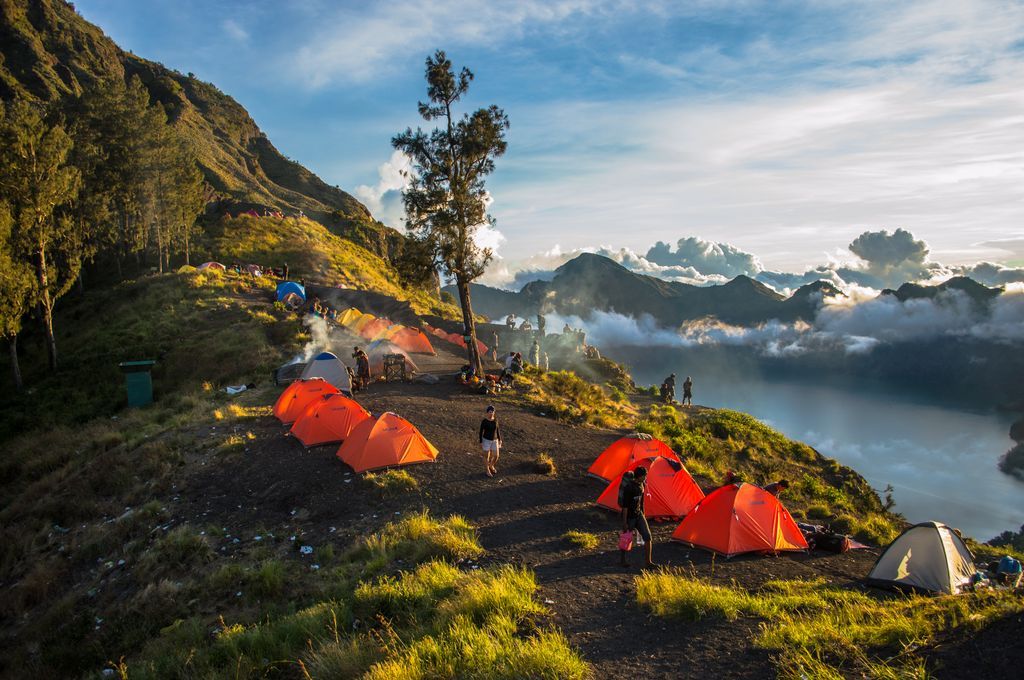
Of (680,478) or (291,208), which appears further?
(291,208)

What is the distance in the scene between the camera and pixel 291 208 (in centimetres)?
8988

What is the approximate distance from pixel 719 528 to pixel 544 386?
1610 centimetres

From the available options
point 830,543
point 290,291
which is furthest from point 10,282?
point 830,543

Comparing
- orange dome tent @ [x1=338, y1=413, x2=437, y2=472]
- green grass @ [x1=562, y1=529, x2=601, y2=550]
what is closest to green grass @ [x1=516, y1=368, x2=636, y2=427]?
orange dome tent @ [x1=338, y1=413, x2=437, y2=472]

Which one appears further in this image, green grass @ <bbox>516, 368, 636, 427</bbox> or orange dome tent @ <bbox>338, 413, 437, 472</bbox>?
green grass @ <bbox>516, 368, 636, 427</bbox>

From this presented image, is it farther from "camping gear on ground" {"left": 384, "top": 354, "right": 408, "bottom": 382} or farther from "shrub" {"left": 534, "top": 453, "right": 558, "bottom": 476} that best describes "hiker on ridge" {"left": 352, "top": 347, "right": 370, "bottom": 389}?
"shrub" {"left": 534, "top": 453, "right": 558, "bottom": 476}

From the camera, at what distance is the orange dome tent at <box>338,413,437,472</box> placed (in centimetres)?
1413

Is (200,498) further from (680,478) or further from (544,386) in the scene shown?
(544,386)

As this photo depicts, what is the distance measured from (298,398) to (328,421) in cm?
283

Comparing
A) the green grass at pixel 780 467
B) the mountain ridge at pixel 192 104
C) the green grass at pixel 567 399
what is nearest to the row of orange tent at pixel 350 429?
the green grass at pixel 567 399

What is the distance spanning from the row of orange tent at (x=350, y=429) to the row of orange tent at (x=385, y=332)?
496 inches

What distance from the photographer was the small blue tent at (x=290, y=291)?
38.1 metres

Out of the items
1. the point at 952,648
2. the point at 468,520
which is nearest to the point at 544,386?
the point at 468,520

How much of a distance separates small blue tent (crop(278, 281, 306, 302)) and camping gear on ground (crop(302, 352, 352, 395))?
18.4m
